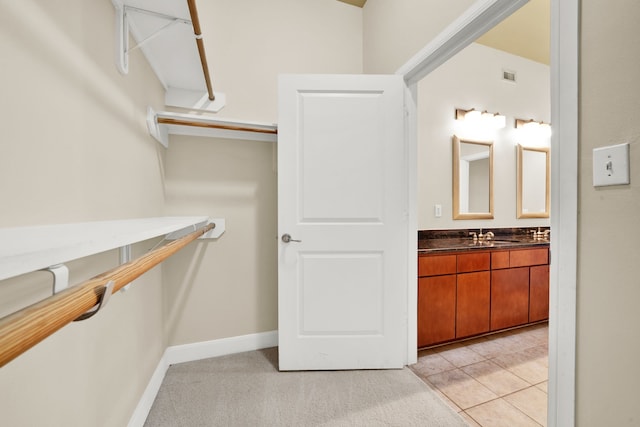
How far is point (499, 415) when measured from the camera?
5.00 ft

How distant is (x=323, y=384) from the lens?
1732mm

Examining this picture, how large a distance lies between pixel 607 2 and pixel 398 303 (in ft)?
5.41

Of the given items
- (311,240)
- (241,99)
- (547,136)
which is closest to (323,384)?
(311,240)

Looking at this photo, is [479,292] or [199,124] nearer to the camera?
[199,124]

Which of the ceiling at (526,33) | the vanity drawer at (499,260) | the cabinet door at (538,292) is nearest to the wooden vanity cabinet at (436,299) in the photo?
the vanity drawer at (499,260)

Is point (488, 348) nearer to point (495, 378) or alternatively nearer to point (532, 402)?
point (495, 378)

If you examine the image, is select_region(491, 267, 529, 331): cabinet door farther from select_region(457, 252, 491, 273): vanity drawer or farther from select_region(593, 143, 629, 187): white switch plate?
select_region(593, 143, 629, 187): white switch plate

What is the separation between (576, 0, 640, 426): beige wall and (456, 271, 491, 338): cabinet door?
1365mm

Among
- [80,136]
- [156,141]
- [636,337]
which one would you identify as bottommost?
[636,337]

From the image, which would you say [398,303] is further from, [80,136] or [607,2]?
[80,136]

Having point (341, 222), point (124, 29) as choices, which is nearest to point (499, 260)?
point (341, 222)

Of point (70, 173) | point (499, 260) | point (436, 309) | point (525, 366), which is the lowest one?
point (525, 366)

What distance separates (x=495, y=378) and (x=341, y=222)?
4.73ft

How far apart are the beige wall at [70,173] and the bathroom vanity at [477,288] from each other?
1879mm
